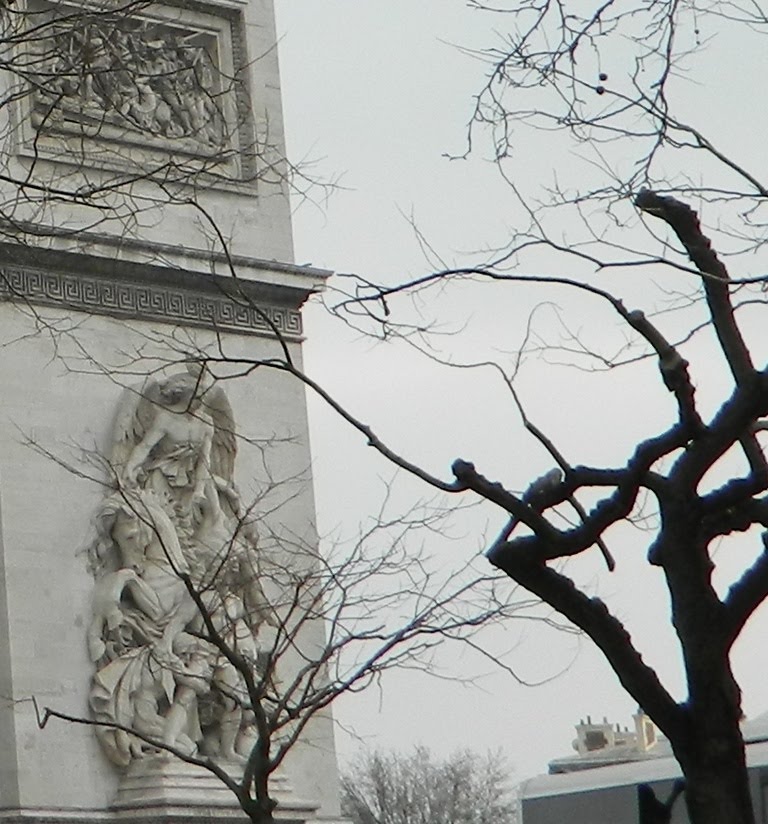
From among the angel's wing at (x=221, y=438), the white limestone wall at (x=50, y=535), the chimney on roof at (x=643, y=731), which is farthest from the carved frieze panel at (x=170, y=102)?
the chimney on roof at (x=643, y=731)

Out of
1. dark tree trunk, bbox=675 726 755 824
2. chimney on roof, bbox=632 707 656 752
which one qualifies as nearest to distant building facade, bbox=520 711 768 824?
dark tree trunk, bbox=675 726 755 824

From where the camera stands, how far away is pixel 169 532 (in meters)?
20.0

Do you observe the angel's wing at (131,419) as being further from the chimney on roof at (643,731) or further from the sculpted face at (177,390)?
the chimney on roof at (643,731)

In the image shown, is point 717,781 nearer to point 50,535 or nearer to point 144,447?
point 50,535

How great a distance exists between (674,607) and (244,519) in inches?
395

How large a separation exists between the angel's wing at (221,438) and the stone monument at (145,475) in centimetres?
2

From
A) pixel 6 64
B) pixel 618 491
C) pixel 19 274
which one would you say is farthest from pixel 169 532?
pixel 618 491

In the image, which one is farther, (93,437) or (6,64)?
(93,437)

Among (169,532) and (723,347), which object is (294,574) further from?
(723,347)

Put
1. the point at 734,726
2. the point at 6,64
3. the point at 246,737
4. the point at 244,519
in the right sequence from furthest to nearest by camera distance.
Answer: the point at 246,737, the point at 244,519, the point at 6,64, the point at 734,726

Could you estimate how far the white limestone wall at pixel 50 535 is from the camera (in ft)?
62.7

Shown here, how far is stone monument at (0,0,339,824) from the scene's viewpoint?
1930cm

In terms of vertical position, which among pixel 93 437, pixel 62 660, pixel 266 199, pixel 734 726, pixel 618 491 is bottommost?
pixel 734 726

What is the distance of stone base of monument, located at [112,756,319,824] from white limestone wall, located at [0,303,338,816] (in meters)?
0.15
